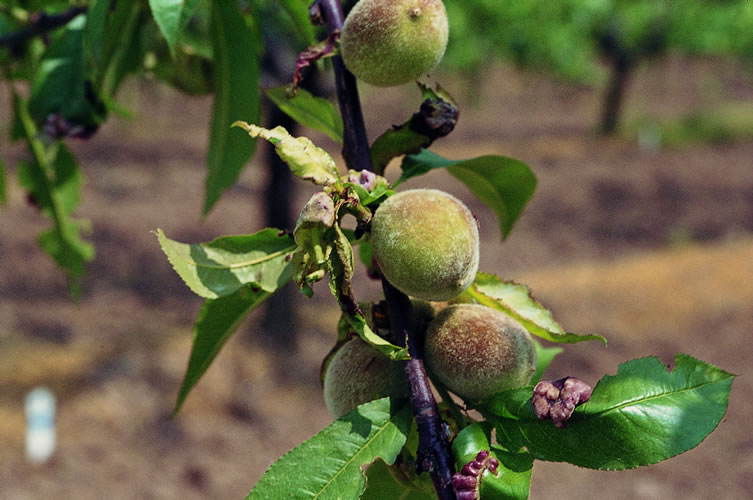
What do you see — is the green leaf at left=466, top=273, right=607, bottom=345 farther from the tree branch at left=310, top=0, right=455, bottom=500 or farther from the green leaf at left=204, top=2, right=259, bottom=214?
the green leaf at left=204, top=2, right=259, bottom=214

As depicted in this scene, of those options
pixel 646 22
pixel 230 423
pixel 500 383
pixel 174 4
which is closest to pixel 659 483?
pixel 230 423

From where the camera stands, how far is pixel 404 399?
0.64m

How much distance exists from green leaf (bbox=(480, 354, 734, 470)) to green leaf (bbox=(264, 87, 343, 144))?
0.35 metres

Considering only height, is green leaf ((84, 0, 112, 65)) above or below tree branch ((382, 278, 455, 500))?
above

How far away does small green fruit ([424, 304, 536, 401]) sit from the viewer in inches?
24.7

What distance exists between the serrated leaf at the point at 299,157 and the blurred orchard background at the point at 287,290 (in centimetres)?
34

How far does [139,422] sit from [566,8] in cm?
549

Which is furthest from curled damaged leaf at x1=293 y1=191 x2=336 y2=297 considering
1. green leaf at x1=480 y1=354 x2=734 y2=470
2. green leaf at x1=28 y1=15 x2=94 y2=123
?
green leaf at x1=28 y1=15 x2=94 y2=123

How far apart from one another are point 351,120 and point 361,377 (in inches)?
9.2

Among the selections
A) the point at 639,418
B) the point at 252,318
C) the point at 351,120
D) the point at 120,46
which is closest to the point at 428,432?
the point at 639,418

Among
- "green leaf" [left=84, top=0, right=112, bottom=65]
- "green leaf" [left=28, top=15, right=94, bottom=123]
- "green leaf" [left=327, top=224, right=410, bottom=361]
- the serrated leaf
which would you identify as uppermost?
the serrated leaf

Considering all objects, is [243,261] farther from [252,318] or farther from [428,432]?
[252,318]

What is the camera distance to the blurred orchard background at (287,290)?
294 cm

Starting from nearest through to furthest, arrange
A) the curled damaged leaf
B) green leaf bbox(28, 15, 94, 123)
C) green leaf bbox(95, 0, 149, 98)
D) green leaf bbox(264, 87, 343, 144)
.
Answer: the curled damaged leaf, green leaf bbox(264, 87, 343, 144), green leaf bbox(95, 0, 149, 98), green leaf bbox(28, 15, 94, 123)
